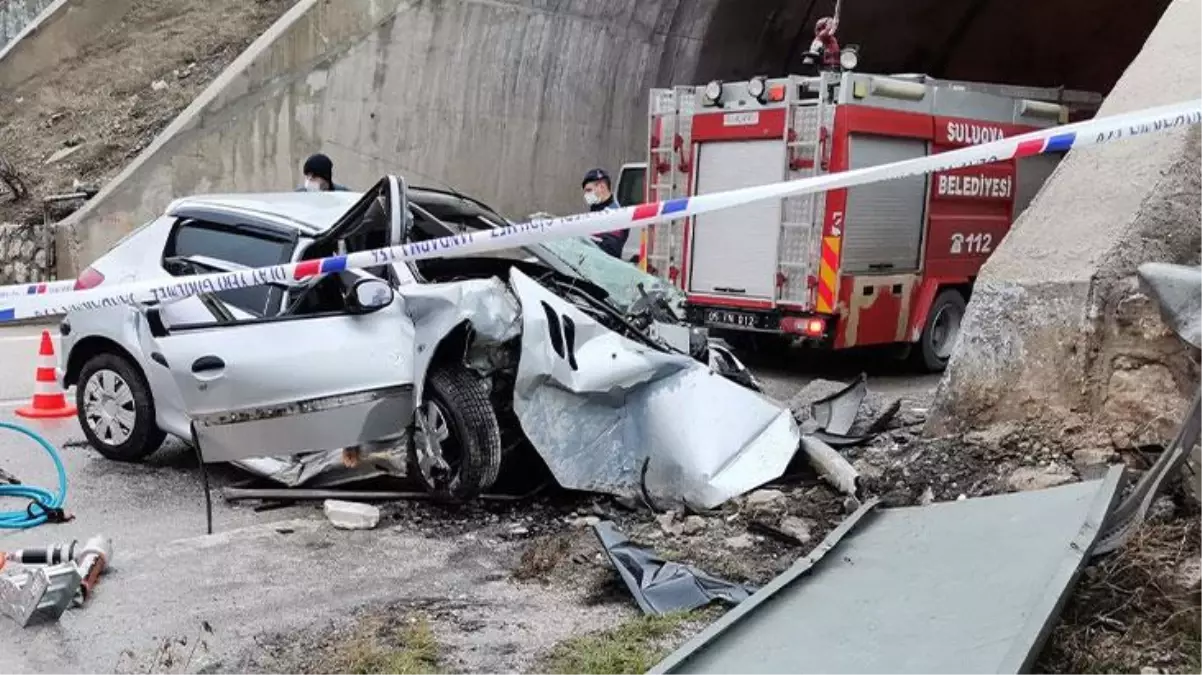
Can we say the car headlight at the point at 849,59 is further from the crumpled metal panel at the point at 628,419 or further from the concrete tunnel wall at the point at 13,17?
the concrete tunnel wall at the point at 13,17

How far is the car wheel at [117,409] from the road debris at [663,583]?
131 inches

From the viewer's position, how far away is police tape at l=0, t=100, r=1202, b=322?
15.1ft

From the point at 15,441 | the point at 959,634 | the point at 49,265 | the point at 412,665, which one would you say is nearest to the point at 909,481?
the point at 959,634

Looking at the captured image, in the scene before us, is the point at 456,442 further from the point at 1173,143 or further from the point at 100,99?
the point at 100,99

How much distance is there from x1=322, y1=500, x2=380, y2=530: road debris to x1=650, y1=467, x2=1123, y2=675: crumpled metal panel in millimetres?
2506

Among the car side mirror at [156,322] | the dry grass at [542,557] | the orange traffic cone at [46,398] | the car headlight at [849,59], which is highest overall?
the car headlight at [849,59]

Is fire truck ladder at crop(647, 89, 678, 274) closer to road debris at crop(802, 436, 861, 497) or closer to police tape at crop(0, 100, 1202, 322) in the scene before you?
road debris at crop(802, 436, 861, 497)

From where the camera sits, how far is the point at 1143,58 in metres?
5.79

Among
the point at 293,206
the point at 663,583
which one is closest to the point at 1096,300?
the point at 663,583

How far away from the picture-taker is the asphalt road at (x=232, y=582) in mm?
4078

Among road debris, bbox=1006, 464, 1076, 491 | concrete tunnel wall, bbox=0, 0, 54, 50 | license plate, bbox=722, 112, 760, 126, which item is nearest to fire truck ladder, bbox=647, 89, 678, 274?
license plate, bbox=722, 112, 760, 126

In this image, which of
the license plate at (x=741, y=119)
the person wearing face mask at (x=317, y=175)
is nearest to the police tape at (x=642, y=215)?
the person wearing face mask at (x=317, y=175)

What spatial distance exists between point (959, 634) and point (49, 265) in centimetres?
1295

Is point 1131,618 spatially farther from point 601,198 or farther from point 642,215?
point 601,198
